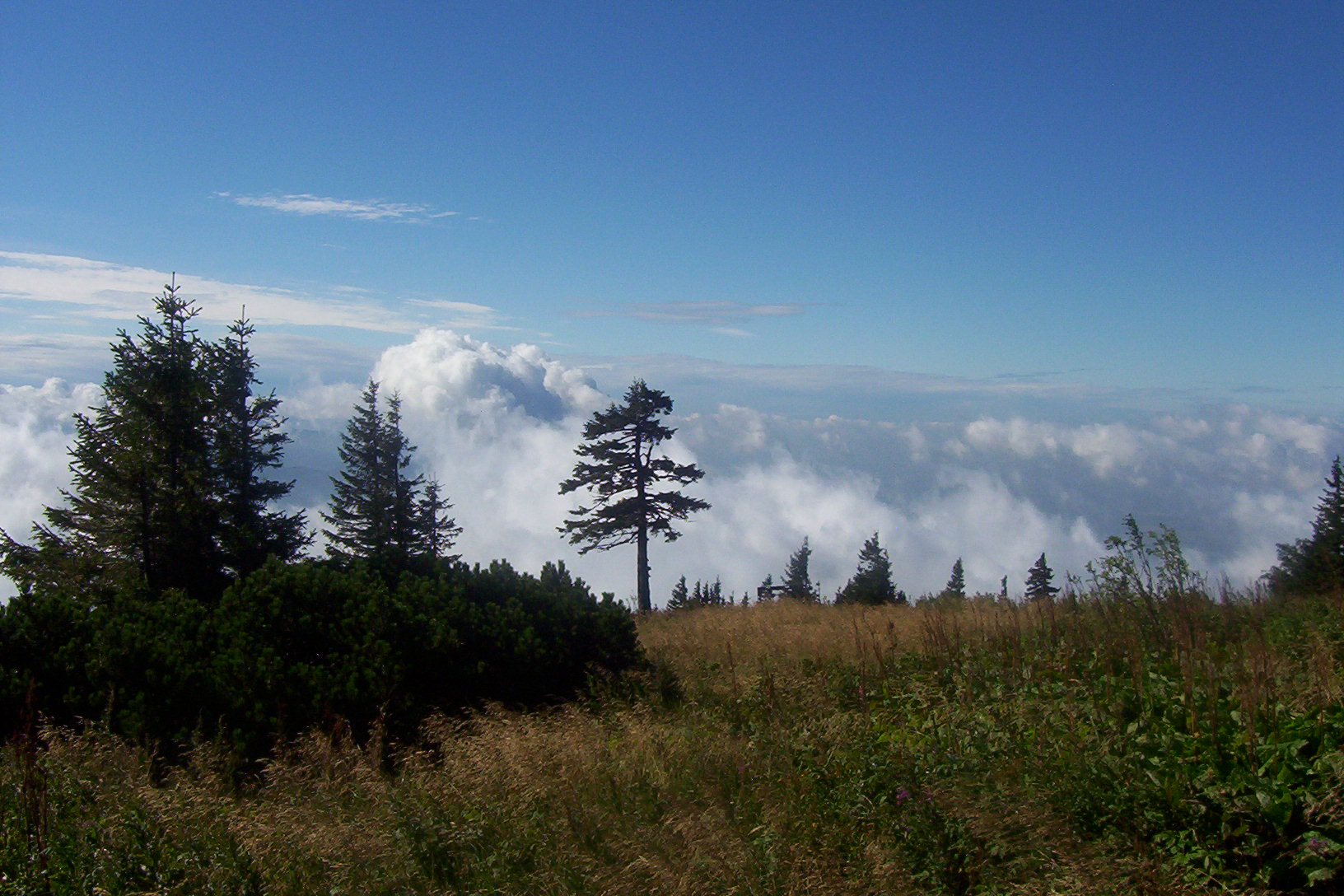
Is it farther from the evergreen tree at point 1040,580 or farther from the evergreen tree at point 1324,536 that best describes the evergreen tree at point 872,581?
the evergreen tree at point 1324,536

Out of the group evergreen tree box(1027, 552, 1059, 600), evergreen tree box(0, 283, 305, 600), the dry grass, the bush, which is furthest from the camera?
evergreen tree box(0, 283, 305, 600)

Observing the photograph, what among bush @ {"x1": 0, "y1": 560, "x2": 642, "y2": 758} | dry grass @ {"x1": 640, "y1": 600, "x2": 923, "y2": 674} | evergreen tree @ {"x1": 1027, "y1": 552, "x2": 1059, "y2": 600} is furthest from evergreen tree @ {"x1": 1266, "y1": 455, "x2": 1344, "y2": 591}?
bush @ {"x1": 0, "y1": 560, "x2": 642, "y2": 758}

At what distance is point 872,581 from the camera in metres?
28.7

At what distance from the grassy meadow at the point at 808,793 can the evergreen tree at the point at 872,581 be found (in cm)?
1265

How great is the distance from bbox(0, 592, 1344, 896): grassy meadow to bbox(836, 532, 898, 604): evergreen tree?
12649mm

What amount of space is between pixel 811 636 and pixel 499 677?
365 centimetres

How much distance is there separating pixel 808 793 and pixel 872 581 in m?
24.8

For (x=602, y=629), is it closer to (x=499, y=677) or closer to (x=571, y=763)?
(x=499, y=677)

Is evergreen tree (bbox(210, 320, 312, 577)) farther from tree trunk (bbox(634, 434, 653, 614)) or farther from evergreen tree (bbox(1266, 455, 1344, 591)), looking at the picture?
evergreen tree (bbox(1266, 455, 1344, 591))

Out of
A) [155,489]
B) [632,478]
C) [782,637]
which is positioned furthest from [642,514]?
[782,637]

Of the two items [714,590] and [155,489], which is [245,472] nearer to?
[155,489]

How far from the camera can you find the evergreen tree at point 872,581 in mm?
20744

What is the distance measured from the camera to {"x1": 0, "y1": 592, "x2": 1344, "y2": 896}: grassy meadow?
387cm

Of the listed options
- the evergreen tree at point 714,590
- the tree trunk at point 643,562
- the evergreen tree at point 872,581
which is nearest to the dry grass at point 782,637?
the evergreen tree at point 872,581
